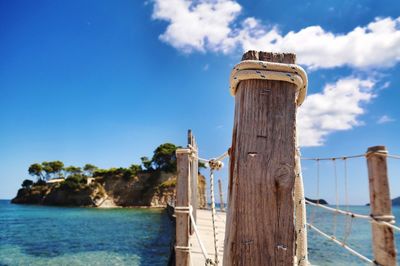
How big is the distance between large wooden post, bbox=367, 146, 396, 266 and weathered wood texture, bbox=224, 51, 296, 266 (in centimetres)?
124

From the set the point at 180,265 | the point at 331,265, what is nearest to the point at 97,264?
the point at 331,265

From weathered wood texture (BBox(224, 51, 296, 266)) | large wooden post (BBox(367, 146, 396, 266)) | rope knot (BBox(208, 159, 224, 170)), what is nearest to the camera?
weathered wood texture (BBox(224, 51, 296, 266))

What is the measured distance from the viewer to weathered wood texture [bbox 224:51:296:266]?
111cm

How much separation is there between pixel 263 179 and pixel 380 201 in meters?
1.36

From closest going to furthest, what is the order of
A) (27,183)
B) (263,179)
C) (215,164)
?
(263,179), (215,164), (27,183)

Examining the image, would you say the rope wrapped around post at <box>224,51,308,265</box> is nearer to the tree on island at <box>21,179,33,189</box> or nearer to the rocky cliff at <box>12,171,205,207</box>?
the rocky cliff at <box>12,171,205,207</box>

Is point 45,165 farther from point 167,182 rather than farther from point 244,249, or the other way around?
point 244,249

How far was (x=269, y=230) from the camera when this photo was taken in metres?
1.11

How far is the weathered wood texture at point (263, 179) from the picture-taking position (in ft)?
3.64

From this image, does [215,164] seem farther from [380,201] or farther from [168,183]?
[168,183]

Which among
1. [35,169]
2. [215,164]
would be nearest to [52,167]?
[35,169]

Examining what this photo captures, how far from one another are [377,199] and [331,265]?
34.0ft

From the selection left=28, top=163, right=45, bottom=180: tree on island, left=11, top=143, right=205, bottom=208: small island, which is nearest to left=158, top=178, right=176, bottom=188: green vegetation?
left=11, top=143, right=205, bottom=208: small island

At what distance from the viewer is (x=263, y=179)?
3.75 ft
